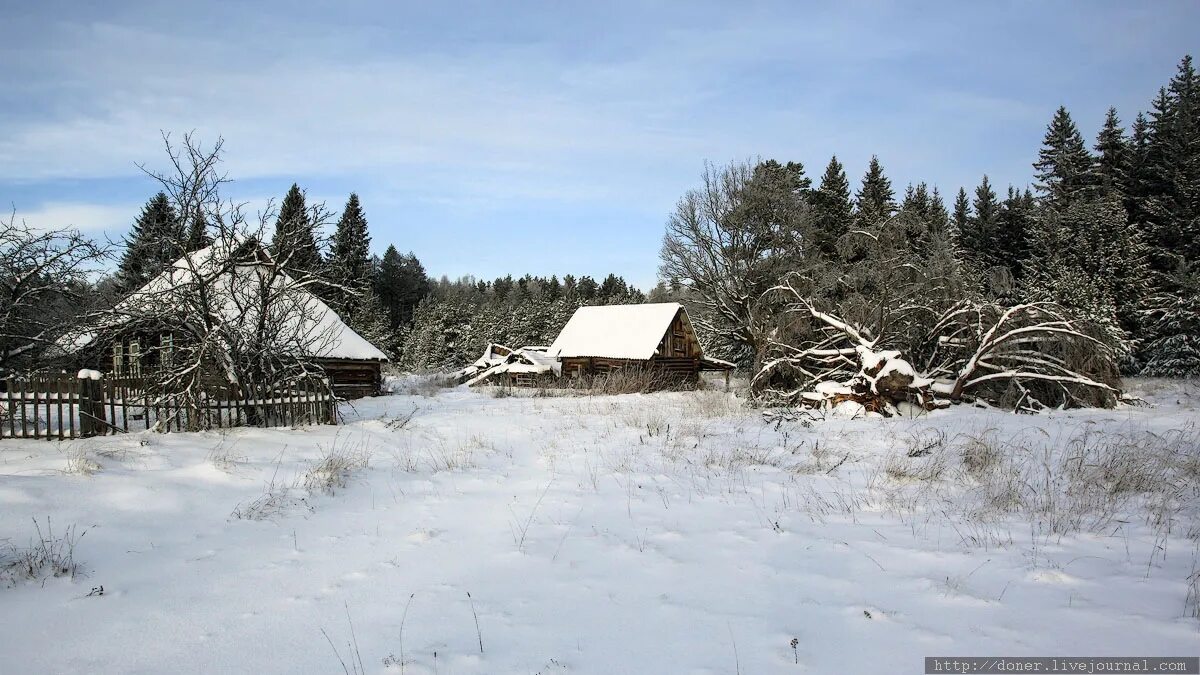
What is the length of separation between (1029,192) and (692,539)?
151 feet

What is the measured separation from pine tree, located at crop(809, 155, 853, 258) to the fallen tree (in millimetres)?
21479

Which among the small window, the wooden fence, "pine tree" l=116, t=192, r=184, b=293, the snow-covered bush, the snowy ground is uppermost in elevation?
"pine tree" l=116, t=192, r=184, b=293

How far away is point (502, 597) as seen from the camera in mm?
4070

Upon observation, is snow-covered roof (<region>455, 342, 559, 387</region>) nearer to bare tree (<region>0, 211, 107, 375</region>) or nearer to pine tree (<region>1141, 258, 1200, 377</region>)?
bare tree (<region>0, 211, 107, 375</region>)

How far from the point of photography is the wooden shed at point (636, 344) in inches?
1248

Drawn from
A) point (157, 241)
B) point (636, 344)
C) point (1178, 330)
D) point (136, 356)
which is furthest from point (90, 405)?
point (1178, 330)

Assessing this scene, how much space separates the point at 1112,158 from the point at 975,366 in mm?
32358

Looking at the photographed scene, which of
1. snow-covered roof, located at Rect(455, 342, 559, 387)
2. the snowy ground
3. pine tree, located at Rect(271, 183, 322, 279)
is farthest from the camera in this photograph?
snow-covered roof, located at Rect(455, 342, 559, 387)

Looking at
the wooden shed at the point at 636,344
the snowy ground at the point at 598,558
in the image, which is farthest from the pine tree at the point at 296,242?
the wooden shed at the point at 636,344

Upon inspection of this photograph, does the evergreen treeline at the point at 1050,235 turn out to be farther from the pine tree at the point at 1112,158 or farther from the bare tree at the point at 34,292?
the bare tree at the point at 34,292

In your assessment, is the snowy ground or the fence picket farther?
the fence picket

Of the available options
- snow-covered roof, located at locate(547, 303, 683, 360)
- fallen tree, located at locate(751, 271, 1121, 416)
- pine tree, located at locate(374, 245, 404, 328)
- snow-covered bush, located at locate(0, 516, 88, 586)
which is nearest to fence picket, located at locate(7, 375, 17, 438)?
snow-covered bush, located at locate(0, 516, 88, 586)

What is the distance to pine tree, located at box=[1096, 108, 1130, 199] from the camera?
3341cm

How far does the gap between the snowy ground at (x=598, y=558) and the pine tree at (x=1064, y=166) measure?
33155mm
